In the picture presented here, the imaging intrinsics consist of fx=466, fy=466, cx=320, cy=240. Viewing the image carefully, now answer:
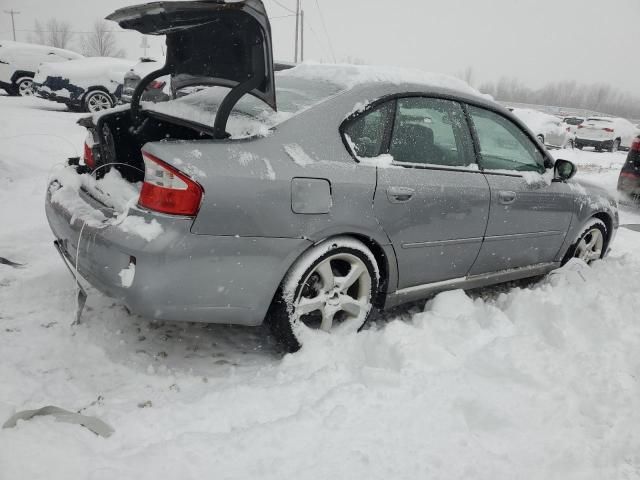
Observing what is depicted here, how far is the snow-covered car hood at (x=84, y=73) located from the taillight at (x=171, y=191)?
418 inches

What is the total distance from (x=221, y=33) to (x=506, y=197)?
6.84ft

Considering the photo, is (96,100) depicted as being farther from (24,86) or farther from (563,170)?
(563,170)

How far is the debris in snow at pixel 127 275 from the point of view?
2062 mm

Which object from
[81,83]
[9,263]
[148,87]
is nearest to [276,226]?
[9,263]

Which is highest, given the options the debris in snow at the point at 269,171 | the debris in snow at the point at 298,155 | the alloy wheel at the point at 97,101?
the debris in snow at the point at 298,155

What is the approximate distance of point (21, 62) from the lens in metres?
12.8

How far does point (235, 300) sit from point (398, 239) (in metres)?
1.01

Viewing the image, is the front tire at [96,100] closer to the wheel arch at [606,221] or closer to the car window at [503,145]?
the car window at [503,145]

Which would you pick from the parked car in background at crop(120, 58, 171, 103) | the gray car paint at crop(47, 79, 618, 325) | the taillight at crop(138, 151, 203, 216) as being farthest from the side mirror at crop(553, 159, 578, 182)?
the parked car in background at crop(120, 58, 171, 103)

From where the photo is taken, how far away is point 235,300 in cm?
226

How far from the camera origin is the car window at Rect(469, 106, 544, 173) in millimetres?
3182

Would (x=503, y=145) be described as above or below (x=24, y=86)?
above

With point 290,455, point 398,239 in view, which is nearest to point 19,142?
point 398,239

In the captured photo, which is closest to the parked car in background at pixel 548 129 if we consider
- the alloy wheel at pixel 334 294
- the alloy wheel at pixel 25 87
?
the alloy wheel at pixel 25 87
